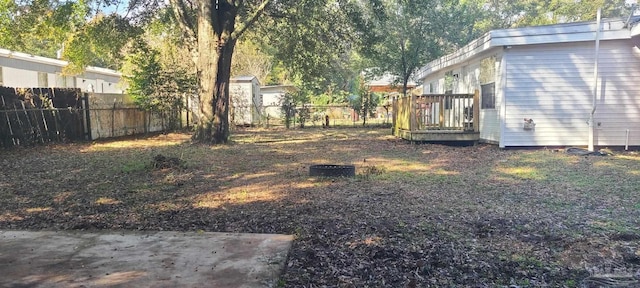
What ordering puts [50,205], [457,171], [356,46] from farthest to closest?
[356,46], [457,171], [50,205]

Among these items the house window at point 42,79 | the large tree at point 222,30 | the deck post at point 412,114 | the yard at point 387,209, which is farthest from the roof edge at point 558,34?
the house window at point 42,79

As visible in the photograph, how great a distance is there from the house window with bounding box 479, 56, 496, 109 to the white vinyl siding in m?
0.69

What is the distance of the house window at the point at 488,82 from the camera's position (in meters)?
11.4

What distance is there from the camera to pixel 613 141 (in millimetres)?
10523

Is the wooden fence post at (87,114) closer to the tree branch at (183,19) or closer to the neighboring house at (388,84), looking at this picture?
the tree branch at (183,19)

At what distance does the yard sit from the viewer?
10.7ft

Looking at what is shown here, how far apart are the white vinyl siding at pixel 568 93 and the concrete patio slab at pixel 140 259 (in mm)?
8690

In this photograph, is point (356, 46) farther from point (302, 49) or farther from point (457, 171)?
point (457, 171)

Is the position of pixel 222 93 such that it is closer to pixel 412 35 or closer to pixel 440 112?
pixel 440 112

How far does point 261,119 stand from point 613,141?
1670 centimetres

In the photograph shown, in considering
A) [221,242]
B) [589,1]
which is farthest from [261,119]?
[589,1]

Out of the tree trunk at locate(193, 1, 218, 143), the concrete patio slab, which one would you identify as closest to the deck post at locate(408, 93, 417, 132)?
the tree trunk at locate(193, 1, 218, 143)

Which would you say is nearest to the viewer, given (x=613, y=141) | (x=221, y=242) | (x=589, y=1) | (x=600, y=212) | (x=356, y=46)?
(x=221, y=242)

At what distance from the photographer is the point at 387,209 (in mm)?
4875
